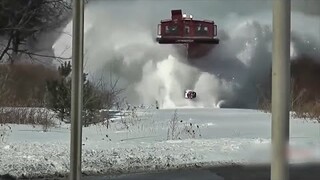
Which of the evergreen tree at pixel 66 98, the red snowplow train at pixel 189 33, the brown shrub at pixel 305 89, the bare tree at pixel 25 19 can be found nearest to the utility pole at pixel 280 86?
the bare tree at pixel 25 19

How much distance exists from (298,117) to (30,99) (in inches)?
298

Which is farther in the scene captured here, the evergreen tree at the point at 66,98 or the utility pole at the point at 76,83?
the evergreen tree at the point at 66,98

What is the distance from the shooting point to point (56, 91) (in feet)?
46.8

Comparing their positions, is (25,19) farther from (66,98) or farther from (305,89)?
(305,89)

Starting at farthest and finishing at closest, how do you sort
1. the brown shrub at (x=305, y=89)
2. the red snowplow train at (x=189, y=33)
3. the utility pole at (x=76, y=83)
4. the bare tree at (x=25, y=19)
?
the red snowplow train at (x=189, y=33)
the brown shrub at (x=305, y=89)
the bare tree at (x=25, y=19)
the utility pole at (x=76, y=83)

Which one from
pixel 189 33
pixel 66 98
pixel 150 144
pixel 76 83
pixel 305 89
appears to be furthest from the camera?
pixel 305 89

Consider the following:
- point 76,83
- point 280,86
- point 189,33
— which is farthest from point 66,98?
point 280,86

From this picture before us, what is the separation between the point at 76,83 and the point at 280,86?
6.87 feet

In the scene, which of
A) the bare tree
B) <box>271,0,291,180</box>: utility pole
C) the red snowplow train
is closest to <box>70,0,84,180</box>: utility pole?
<box>271,0,291,180</box>: utility pole

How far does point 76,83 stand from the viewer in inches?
194

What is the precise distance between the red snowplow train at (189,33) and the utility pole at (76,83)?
38.7ft

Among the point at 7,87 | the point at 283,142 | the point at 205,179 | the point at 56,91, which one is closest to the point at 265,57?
the point at 56,91

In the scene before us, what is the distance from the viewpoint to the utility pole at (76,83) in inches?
190

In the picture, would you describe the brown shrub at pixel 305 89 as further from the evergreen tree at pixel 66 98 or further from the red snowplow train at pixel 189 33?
the evergreen tree at pixel 66 98
